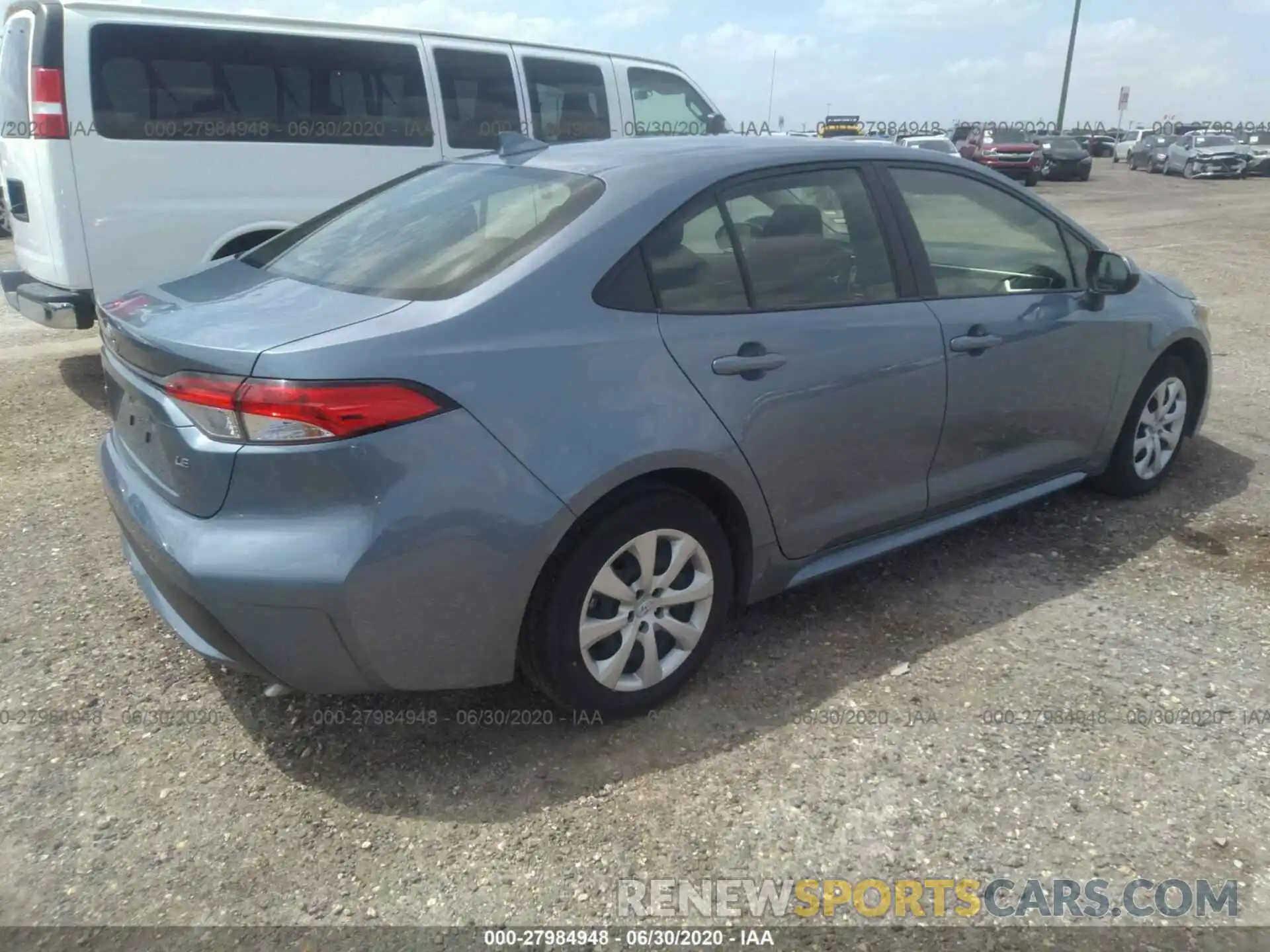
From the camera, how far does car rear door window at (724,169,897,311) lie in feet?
10.2

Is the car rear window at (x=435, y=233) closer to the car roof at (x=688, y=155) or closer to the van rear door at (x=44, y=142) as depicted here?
the car roof at (x=688, y=155)

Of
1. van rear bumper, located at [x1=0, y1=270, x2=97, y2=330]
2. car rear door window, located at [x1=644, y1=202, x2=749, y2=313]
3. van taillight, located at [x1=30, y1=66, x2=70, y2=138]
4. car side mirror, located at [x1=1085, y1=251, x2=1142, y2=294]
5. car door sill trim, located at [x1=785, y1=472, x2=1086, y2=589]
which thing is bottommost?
car door sill trim, located at [x1=785, y1=472, x2=1086, y2=589]

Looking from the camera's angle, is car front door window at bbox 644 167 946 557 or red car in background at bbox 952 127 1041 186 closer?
car front door window at bbox 644 167 946 557

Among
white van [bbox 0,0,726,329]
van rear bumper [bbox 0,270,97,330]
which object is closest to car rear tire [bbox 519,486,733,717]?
white van [bbox 0,0,726,329]

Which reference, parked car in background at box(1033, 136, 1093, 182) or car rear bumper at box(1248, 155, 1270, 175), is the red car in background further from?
car rear bumper at box(1248, 155, 1270, 175)

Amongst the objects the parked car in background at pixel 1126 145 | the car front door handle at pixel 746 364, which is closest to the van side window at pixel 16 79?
the car front door handle at pixel 746 364

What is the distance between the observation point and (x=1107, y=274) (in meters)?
4.04

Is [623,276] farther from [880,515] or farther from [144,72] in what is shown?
[144,72]

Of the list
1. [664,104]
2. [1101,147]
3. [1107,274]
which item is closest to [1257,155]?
[1101,147]

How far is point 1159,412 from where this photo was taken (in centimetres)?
455

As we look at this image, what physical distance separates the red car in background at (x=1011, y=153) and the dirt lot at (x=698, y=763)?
26.0 meters

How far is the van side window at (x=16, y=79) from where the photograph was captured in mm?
5777

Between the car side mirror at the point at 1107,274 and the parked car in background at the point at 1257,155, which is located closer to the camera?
the car side mirror at the point at 1107,274

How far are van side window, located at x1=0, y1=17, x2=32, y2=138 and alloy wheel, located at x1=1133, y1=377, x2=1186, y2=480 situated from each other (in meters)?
6.03
